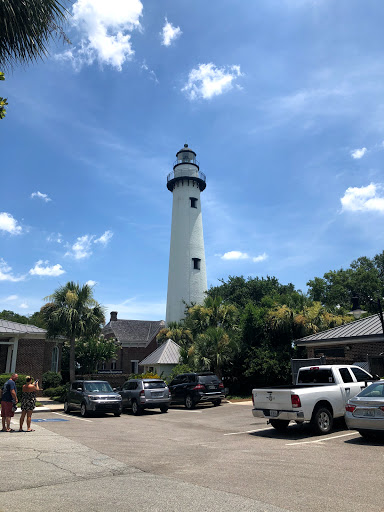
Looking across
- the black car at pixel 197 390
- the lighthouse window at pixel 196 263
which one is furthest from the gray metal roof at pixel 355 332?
the lighthouse window at pixel 196 263

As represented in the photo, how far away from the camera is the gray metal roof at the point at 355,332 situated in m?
19.6

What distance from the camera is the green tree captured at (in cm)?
3409

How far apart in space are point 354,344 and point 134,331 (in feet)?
113

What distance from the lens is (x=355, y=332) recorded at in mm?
20609

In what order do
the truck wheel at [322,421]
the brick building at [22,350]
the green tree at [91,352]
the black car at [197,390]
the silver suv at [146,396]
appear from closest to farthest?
the truck wheel at [322,421] < the silver suv at [146,396] < the black car at [197,390] < the brick building at [22,350] < the green tree at [91,352]

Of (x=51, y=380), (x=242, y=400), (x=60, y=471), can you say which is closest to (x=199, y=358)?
(x=242, y=400)

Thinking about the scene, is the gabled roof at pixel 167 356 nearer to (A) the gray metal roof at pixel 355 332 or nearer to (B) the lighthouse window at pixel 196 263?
(A) the gray metal roof at pixel 355 332

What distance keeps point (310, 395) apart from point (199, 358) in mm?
14723

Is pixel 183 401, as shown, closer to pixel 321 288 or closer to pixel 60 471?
pixel 60 471

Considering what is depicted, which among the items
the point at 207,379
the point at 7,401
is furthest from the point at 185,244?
the point at 7,401

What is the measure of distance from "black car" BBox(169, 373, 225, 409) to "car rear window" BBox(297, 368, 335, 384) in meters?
8.81

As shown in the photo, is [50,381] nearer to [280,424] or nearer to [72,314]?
[72,314]

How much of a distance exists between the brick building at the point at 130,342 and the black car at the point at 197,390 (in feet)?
83.7

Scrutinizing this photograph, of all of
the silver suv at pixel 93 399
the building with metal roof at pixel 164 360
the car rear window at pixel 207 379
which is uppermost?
the building with metal roof at pixel 164 360
